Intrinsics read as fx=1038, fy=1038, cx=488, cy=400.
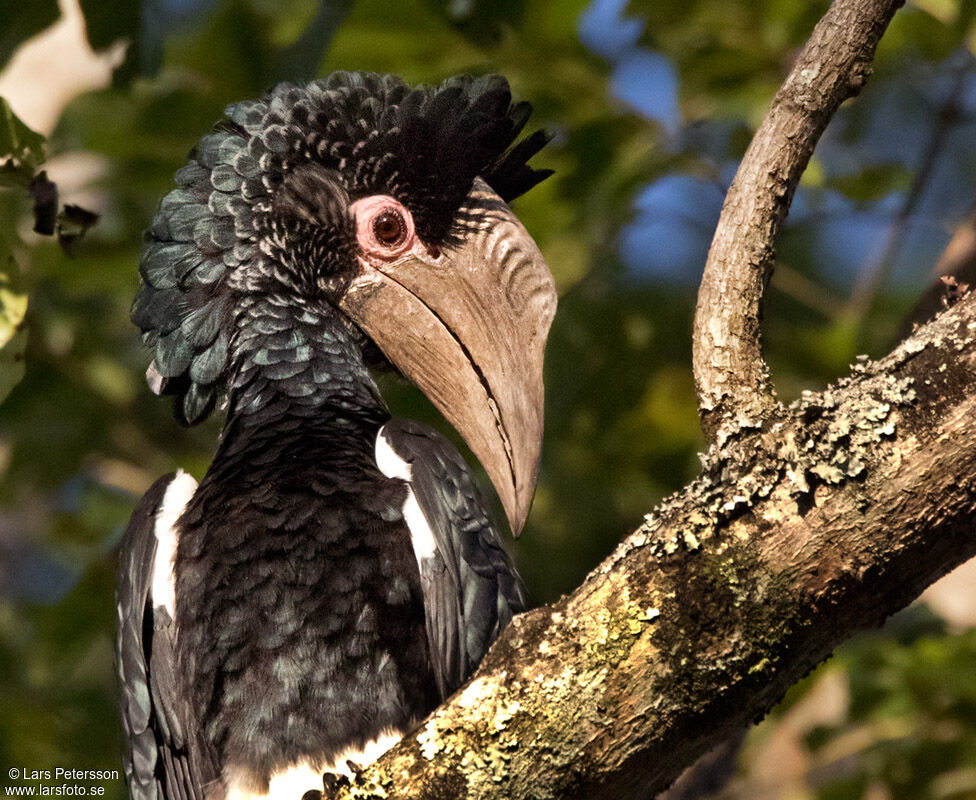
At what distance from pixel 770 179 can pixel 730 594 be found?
2.80 ft

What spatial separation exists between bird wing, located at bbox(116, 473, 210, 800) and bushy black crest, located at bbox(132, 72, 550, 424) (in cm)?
57

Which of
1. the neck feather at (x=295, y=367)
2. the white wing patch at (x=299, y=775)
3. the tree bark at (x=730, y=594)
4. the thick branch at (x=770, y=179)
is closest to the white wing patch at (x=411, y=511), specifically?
the neck feather at (x=295, y=367)

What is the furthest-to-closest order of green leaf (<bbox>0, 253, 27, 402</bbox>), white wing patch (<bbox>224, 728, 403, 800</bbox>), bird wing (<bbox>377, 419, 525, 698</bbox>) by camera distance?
green leaf (<bbox>0, 253, 27, 402</bbox>), bird wing (<bbox>377, 419, 525, 698</bbox>), white wing patch (<bbox>224, 728, 403, 800</bbox>)

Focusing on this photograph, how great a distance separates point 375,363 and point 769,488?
1902 millimetres

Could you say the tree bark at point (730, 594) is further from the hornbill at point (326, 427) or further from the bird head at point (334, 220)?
the bird head at point (334, 220)

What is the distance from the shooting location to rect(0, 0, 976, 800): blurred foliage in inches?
146

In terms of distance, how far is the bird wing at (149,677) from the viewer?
287 cm

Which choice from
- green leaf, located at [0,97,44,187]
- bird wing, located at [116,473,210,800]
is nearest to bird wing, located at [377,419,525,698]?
bird wing, located at [116,473,210,800]

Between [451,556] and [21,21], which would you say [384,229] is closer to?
[451,556]

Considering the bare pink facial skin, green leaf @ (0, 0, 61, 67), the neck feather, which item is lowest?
the neck feather

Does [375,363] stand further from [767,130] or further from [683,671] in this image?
[683,671]

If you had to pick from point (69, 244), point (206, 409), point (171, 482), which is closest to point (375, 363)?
point (206, 409)

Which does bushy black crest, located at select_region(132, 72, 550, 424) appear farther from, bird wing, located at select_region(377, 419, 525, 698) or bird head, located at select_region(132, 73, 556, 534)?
bird wing, located at select_region(377, 419, 525, 698)

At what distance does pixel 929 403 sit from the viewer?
1752mm
